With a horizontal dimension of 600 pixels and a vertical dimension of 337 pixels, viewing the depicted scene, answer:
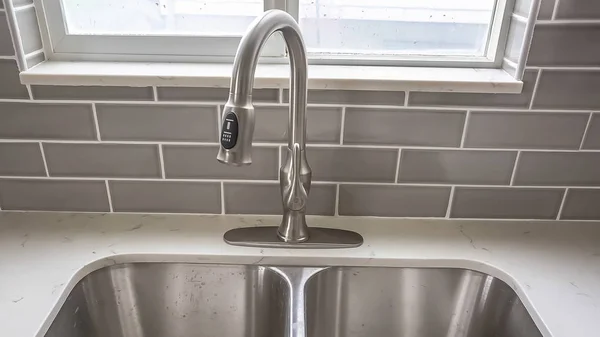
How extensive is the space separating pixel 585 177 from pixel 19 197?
43.7 inches

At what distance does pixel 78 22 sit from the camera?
92 cm

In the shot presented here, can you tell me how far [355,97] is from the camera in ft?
2.82

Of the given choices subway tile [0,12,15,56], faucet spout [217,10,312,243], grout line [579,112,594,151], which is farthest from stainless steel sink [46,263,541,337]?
subway tile [0,12,15,56]

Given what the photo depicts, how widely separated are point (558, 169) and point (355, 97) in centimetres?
42

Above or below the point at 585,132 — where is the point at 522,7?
above

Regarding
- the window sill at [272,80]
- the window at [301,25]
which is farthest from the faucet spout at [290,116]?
the window at [301,25]

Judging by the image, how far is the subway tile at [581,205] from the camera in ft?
3.09

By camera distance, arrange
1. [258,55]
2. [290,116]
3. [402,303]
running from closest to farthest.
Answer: [258,55] → [290,116] → [402,303]

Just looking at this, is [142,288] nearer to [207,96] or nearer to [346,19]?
[207,96]

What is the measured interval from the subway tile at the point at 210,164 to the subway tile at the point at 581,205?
1.91 feet

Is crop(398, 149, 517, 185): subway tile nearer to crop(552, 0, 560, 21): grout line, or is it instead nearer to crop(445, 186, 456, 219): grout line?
crop(445, 186, 456, 219): grout line


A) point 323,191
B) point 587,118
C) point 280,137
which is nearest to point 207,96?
point 280,137

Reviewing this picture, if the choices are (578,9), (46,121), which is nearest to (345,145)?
(578,9)

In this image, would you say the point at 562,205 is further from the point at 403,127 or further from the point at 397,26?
the point at 397,26
